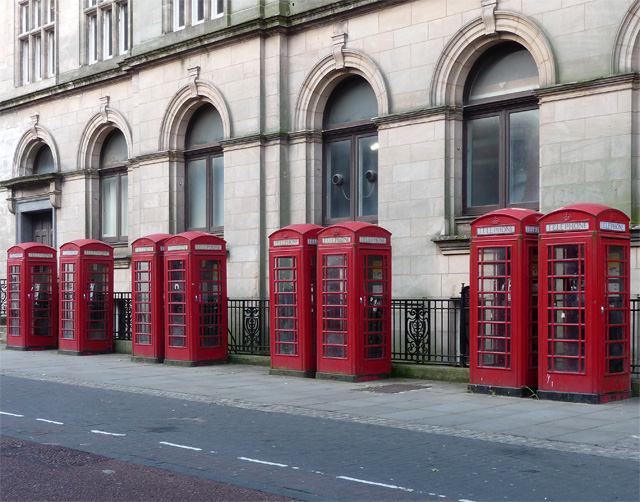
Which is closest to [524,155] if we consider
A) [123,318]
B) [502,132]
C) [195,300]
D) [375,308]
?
[502,132]

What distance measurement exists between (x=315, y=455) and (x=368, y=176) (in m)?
10.1

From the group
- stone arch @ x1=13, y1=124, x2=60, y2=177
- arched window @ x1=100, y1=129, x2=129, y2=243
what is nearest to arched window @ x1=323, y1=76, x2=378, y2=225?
arched window @ x1=100, y1=129, x2=129, y2=243

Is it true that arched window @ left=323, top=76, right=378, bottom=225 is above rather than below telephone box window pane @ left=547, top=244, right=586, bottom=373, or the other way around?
above

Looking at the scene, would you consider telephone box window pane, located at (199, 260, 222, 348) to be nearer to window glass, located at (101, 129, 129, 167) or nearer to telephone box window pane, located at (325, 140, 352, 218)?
telephone box window pane, located at (325, 140, 352, 218)

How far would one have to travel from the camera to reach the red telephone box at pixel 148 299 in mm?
17953

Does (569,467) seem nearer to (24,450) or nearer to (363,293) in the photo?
(24,450)

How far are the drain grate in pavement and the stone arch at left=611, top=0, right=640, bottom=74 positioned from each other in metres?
5.79

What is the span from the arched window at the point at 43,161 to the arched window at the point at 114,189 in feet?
8.61

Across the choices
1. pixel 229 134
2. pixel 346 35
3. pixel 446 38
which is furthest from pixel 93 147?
pixel 446 38

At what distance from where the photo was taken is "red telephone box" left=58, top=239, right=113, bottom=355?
1991 cm

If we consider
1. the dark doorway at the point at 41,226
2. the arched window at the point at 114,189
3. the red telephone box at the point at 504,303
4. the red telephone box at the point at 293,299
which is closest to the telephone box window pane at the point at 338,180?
the red telephone box at the point at 293,299

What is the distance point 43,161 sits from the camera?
26906mm

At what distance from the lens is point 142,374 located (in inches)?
635

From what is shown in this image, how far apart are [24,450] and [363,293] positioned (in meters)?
6.67
